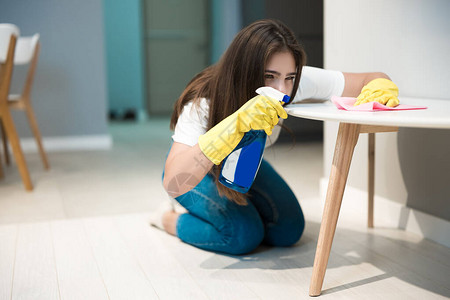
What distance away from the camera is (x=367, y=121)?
0.88m

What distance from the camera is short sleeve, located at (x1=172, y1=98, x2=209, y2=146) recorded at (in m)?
1.15

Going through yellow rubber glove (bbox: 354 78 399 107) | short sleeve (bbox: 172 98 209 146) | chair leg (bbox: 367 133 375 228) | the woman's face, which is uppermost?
the woman's face

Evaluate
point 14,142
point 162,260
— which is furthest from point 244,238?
point 14,142

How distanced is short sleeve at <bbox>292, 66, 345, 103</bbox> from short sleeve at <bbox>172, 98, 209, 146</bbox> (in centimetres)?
30

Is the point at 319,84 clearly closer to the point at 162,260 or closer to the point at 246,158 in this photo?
the point at 246,158

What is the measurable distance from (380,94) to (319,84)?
0.26 meters

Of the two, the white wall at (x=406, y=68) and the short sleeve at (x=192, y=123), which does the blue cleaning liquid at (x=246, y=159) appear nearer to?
the short sleeve at (x=192, y=123)

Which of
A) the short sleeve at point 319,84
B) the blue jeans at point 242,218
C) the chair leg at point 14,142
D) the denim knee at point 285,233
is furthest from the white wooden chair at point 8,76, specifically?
the short sleeve at point 319,84

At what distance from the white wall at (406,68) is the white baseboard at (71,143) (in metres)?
2.23

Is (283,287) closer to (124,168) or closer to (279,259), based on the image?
(279,259)

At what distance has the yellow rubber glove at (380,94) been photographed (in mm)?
1114

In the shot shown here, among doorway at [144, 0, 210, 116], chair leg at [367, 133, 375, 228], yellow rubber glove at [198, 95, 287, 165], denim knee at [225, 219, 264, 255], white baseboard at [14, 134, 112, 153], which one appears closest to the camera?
yellow rubber glove at [198, 95, 287, 165]

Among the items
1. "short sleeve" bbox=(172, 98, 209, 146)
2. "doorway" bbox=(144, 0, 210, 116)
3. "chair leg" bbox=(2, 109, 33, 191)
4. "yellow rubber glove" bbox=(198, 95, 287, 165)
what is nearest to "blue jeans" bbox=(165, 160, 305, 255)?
"short sleeve" bbox=(172, 98, 209, 146)

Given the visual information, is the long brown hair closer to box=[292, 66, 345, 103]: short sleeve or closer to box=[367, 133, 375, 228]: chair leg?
box=[292, 66, 345, 103]: short sleeve
